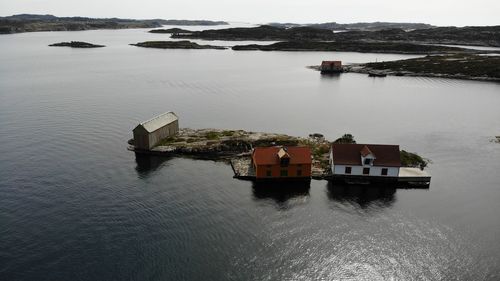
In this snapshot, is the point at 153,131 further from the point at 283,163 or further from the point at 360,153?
the point at 360,153

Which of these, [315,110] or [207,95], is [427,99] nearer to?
[315,110]

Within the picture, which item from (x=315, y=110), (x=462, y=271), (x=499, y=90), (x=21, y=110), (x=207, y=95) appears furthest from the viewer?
(x=499, y=90)

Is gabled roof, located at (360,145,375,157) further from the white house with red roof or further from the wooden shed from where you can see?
the wooden shed

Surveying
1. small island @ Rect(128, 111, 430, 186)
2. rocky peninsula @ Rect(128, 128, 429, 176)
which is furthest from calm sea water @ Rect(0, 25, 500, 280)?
rocky peninsula @ Rect(128, 128, 429, 176)

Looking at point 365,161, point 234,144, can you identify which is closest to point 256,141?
point 234,144

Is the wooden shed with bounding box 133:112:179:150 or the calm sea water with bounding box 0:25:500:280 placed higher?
the wooden shed with bounding box 133:112:179:150

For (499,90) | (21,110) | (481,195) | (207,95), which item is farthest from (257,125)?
(499,90)
